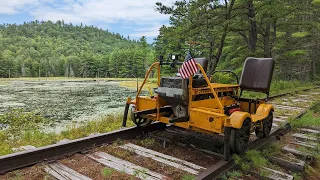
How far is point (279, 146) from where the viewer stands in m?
4.72

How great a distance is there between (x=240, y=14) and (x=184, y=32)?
316 centimetres

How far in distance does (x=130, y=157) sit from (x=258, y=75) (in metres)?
3.01

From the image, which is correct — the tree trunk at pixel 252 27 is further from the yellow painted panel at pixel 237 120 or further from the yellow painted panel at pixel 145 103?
the yellow painted panel at pixel 237 120

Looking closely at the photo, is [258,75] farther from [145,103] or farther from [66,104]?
[66,104]

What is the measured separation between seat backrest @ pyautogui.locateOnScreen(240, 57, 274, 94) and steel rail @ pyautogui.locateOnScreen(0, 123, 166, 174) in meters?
2.36

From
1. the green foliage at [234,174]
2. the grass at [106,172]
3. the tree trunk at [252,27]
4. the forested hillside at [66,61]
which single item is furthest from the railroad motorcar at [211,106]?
the forested hillside at [66,61]

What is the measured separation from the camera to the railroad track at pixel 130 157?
3252mm

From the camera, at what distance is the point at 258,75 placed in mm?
5113

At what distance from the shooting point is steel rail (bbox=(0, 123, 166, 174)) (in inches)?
128

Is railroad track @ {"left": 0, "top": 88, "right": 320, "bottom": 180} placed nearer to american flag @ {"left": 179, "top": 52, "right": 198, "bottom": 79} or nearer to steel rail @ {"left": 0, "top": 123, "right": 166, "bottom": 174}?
steel rail @ {"left": 0, "top": 123, "right": 166, "bottom": 174}

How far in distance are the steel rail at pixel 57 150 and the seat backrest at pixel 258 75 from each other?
7.74ft

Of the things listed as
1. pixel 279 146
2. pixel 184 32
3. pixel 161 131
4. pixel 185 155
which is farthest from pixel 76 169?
pixel 184 32

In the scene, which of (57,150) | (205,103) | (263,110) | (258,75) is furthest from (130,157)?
(258,75)

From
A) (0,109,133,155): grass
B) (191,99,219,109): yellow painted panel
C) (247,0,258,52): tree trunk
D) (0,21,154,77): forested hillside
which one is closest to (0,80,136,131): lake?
(0,109,133,155): grass
